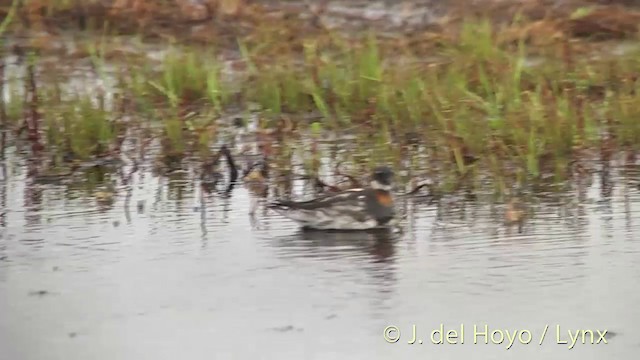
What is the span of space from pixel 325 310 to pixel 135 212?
2272 mm

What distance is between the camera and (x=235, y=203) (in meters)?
9.76

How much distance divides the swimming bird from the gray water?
3.3 inches

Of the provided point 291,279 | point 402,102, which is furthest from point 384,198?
point 402,102

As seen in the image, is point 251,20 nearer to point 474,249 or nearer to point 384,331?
point 474,249

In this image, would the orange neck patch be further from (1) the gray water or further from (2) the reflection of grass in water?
(2) the reflection of grass in water

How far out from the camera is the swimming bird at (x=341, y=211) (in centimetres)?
909

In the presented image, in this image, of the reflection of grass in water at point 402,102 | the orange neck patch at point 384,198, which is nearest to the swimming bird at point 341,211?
the orange neck patch at point 384,198

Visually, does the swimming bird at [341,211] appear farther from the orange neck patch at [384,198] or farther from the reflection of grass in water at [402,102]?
the reflection of grass in water at [402,102]

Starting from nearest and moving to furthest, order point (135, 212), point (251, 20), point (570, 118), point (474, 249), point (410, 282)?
point (410, 282) → point (474, 249) → point (135, 212) → point (570, 118) → point (251, 20)

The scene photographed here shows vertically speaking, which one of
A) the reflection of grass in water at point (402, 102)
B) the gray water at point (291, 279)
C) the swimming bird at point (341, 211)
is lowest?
the gray water at point (291, 279)

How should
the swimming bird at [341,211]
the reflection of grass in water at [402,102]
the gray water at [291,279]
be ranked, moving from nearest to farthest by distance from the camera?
the gray water at [291,279], the swimming bird at [341,211], the reflection of grass in water at [402,102]

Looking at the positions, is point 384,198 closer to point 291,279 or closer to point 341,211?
point 341,211

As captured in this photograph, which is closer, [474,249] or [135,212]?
[474,249]

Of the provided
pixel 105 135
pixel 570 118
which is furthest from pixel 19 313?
pixel 570 118
